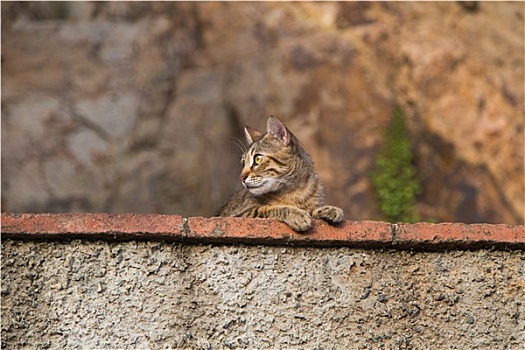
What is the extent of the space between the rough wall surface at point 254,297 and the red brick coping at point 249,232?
38 mm

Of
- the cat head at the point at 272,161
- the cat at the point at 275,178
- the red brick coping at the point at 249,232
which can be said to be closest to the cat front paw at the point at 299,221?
the red brick coping at the point at 249,232

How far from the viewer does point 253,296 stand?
2.87 meters

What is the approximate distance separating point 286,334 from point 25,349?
84cm

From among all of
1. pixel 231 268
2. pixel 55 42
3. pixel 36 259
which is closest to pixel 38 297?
pixel 36 259

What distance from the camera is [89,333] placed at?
2783 millimetres

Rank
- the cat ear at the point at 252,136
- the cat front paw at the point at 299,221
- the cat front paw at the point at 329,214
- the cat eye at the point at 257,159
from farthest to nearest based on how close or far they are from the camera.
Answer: the cat ear at the point at 252,136
the cat eye at the point at 257,159
the cat front paw at the point at 329,214
the cat front paw at the point at 299,221

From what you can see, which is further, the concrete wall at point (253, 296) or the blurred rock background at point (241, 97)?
the blurred rock background at point (241, 97)

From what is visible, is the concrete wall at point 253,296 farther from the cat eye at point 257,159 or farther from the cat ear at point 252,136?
the cat ear at point 252,136

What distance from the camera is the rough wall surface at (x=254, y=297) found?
2795 millimetres

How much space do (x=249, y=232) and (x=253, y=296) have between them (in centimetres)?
21

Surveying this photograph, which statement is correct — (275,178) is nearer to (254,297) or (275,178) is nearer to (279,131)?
(279,131)

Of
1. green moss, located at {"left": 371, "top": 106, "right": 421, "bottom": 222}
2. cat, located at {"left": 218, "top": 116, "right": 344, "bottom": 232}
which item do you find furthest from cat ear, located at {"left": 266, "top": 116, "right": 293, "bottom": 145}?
green moss, located at {"left": 371, "top": 106, "right": 421, "bottom": 222}

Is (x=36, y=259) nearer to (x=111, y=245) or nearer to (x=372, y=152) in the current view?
(x=111, y=245)

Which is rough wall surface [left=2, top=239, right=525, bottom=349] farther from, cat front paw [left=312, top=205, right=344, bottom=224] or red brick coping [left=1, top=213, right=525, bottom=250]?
cat front paw [left=312, top=205, right=344, bottom=224]
